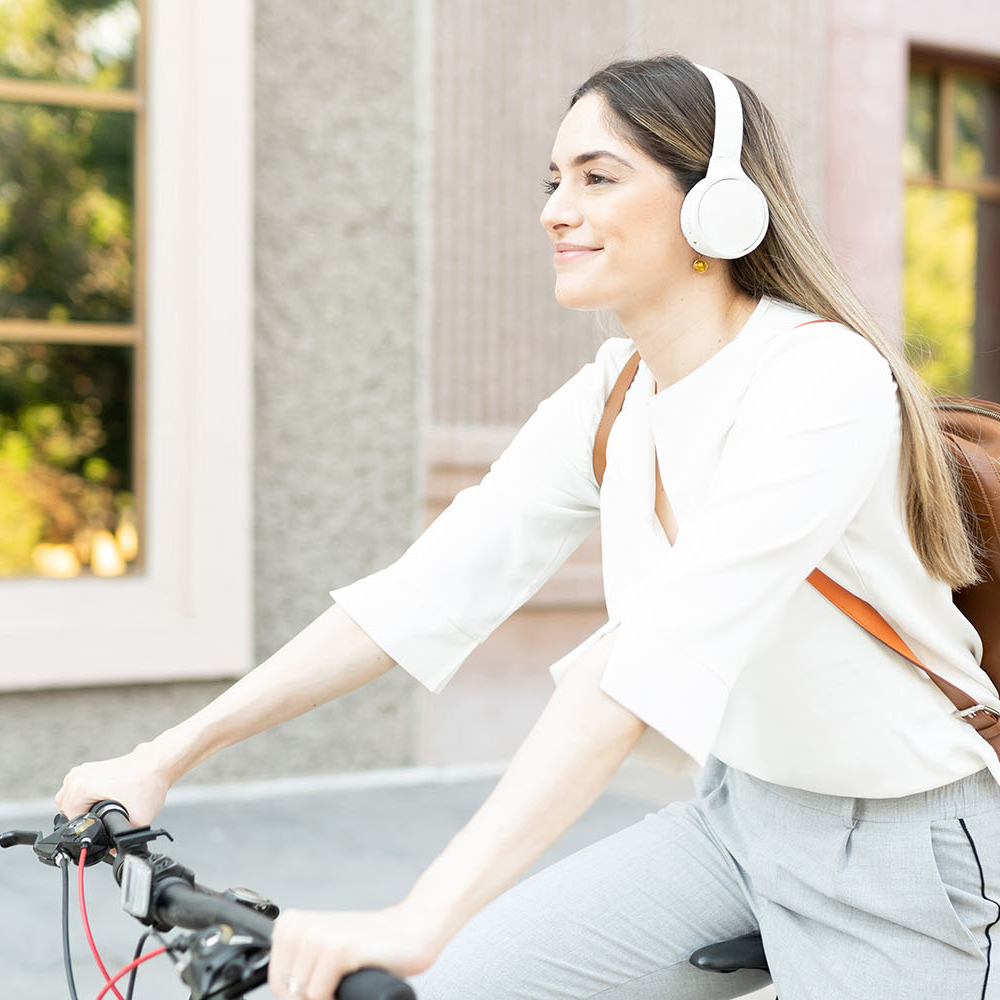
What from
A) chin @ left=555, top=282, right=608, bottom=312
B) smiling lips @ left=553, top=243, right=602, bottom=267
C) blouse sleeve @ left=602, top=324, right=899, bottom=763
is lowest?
blouse sleeve @ left=602, top=324, right=899, bottom=763

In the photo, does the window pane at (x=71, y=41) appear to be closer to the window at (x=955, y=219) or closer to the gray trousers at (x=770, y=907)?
the window at (x=955, y=219)

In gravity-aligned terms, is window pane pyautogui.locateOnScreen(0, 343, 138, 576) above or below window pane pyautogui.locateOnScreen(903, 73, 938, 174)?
below

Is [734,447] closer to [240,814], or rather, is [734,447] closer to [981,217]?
[240,814]

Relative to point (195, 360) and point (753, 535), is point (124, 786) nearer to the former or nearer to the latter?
point (753, 535)

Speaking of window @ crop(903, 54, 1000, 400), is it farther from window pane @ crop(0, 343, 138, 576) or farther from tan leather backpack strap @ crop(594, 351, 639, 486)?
tan leather backpack strap @ crop(594, 351, 639, 486)

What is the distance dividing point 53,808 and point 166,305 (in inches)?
78.0

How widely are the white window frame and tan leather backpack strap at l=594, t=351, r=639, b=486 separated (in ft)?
12.7

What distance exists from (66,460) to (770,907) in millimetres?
4439

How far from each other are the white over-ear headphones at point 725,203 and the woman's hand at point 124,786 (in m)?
0.91

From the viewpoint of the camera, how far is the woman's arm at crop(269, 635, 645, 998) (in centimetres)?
123

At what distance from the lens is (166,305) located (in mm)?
5629

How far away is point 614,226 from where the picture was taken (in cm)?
175

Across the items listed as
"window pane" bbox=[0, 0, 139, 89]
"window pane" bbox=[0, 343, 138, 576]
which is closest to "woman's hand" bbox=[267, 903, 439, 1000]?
"window pane" bbox=[0, 343, 138, 576]

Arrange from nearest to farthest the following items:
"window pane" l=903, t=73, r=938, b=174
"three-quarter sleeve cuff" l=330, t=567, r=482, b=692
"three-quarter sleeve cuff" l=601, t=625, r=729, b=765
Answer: "three-quarter sleeve cuff" l=601, t=625, r=729, b=765 → "three-quarter sleeve cuff" l=330, t=567, r=482, b=692 → "window pane" l=903, t=73, r=938, b=174
